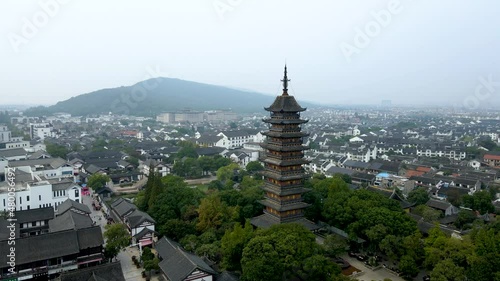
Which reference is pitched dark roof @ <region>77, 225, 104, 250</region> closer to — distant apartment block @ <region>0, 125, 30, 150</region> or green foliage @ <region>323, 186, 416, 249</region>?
green foliage @ <region>323, 186, 416, 249</region>

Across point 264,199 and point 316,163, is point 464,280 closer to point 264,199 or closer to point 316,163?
point 264,199

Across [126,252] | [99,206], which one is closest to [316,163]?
[99,206]

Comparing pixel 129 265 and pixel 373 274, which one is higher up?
pixel 373 274

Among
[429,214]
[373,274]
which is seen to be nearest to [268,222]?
[373,274]

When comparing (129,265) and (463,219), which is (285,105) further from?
(463,219)

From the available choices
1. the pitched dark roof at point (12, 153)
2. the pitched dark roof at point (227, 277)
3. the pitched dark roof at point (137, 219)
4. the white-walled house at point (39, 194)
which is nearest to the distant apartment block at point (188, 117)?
the pitched dark roof at point (12, 153)

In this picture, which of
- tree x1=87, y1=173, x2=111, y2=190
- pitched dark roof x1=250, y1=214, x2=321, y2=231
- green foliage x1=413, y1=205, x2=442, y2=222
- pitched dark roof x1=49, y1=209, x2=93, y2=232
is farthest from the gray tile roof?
green foliage x1=413, y1=205, x2=442, y2=222

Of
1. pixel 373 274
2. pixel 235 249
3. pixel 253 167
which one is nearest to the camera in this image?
pixel 235 249
